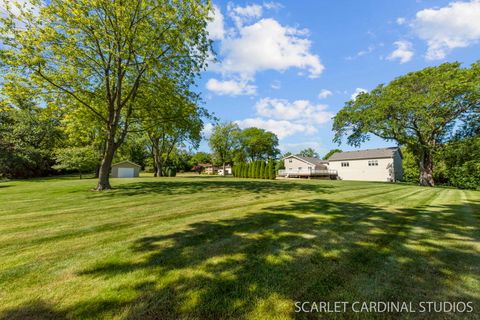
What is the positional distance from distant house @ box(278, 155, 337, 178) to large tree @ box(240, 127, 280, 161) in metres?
13.7

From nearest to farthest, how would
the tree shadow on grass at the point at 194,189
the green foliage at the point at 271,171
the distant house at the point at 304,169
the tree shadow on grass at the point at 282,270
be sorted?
the tree shadow on grass at the point at 282,270, the tree shadow on grass at the point at 194,189, the green foliage at the point at 271,171, the distant house at the point at 304,169

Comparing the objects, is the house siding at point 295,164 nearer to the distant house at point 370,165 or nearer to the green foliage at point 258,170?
the distant house at point 370,165

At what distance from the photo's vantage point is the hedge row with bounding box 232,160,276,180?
28.8 m

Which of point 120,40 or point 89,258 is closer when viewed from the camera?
point 89,258

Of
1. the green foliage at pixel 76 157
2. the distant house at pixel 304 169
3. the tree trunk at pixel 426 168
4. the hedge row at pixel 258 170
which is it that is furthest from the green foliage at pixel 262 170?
the green foliage at pixel 76 157

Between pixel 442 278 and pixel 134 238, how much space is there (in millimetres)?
4841

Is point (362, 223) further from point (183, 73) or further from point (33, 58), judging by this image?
point (33, 58)

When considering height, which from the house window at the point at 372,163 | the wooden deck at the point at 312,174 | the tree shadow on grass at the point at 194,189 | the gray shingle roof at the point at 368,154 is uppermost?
the gray shingle roof at the point at 368,154

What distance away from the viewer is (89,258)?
122 inches

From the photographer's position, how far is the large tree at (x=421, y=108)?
19.4 m

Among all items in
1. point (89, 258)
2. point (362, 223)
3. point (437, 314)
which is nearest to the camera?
point (437, 314)

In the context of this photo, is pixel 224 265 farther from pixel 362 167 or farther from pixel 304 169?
pixel 362 167

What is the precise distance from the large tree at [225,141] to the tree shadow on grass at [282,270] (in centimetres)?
4639

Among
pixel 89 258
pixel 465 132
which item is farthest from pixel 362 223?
pixel 465 132
